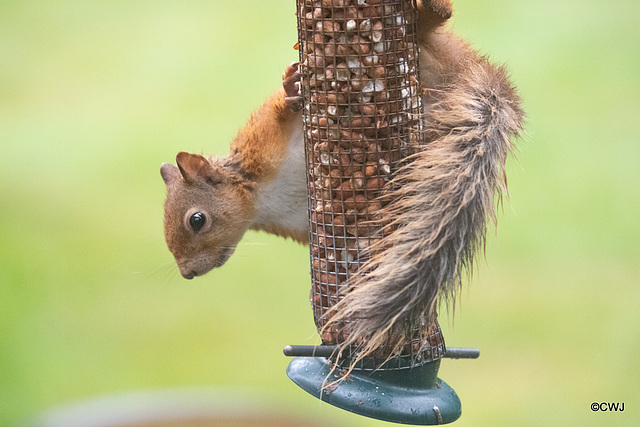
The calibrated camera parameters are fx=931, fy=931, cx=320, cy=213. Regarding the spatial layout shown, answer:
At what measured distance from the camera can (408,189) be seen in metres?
2.32

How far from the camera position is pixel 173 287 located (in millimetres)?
5922

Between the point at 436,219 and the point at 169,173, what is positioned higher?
the point at 169,173

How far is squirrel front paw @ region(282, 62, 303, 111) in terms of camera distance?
8.51ft

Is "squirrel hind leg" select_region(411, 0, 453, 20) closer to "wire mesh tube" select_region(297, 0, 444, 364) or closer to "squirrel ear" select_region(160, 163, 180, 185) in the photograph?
"wire mesh tube" select_region(297, 0, 444, 364)

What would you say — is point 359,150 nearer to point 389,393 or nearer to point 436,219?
point 436,219

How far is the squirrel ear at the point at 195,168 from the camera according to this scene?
2676mm

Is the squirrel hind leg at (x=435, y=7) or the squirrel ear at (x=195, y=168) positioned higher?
the squirrel hind leg at (x=435, y=7)

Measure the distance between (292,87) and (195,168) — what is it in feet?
1.22

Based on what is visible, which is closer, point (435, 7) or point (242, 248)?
point (435, 7)

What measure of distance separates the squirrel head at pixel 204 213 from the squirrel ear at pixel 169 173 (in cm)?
5

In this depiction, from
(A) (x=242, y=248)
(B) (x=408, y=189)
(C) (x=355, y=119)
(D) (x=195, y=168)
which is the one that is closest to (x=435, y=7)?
(C) (x=355, y=119)

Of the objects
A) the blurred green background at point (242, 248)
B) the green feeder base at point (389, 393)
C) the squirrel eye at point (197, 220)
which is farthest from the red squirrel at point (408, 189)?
the blurred green background at point (242, 248)

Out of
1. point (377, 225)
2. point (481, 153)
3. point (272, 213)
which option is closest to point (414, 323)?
point (377, 225)

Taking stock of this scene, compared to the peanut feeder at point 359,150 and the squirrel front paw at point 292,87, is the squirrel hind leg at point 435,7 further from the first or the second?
the squirrel front paw at point 292,87
